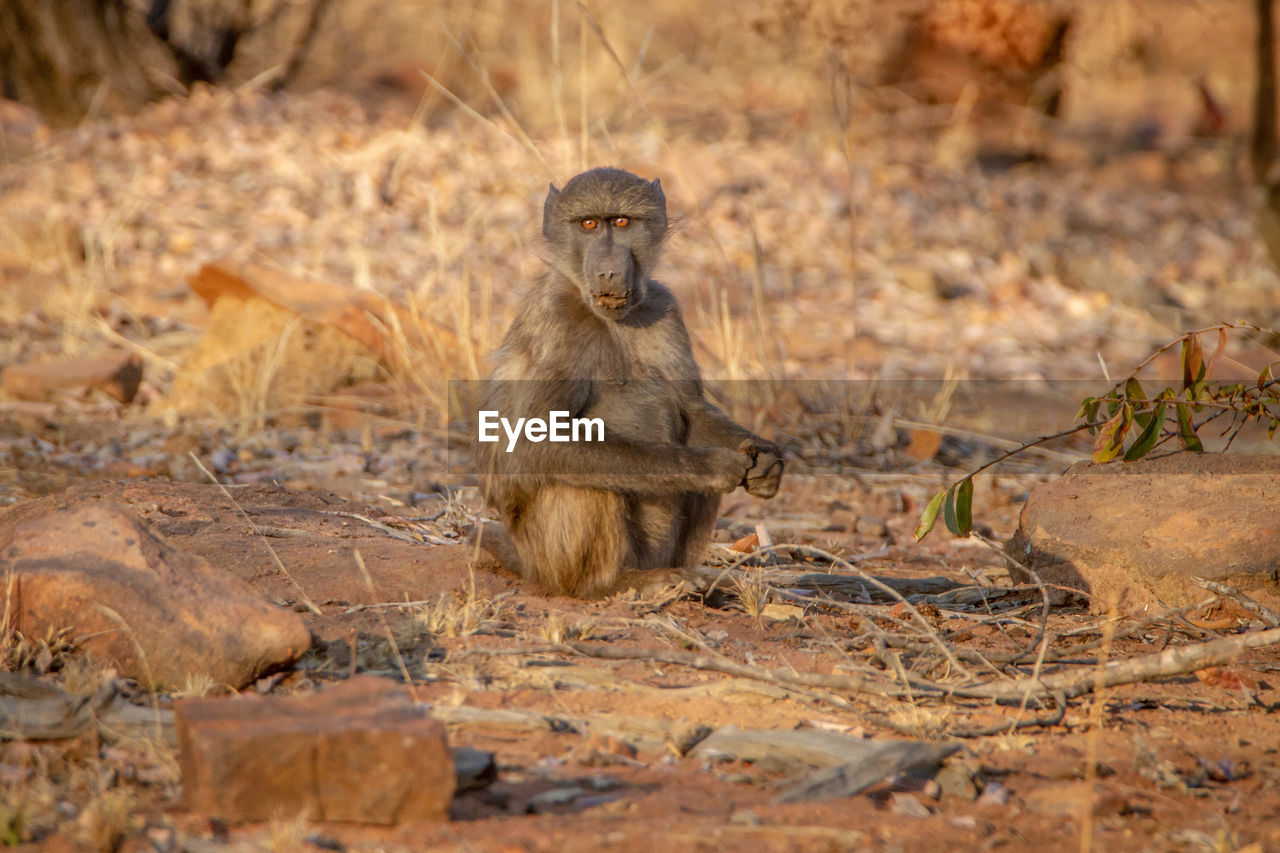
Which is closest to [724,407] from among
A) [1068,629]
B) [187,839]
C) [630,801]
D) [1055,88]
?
[1068,629]

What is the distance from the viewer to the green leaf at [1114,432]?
12.3ft

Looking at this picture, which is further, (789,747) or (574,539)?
(574,539)

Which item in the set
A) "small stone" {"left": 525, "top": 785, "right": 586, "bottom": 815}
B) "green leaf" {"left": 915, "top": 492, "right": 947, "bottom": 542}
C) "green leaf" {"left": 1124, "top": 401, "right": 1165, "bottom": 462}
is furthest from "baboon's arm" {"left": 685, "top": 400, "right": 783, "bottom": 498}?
"small stone" {"left": 525, "top": 785, "right": 586, "bottom": 815}

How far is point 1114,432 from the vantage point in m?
3.79

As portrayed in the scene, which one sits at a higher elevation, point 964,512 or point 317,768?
point 964,512

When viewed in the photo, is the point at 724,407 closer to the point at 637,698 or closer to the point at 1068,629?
the point at 1068,629

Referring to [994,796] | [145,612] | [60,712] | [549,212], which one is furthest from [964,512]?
[60,712]

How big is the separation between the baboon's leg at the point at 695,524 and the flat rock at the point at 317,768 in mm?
1924

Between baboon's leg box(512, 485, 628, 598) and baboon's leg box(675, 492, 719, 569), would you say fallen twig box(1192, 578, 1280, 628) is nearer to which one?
baboon's leg box(675, 492, 719, 569)

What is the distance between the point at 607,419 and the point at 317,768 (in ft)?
6.13

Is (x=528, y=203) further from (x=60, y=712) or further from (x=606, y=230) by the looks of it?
(x=60, y=712)

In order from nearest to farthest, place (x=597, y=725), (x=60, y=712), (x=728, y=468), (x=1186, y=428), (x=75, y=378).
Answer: (x=60, y=712), (x=597, y=725), (x=728, y=468), (x=1186, y=428), (x=75, y=378)

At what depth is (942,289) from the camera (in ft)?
31.3

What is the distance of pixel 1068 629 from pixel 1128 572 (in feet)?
1.32
